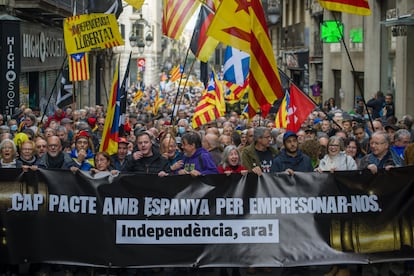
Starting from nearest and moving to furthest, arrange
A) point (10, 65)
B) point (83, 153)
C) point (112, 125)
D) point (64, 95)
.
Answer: point (83, 153), point (112, 125), point (64, 95), point (10, 65)

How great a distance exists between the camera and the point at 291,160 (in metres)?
9.29

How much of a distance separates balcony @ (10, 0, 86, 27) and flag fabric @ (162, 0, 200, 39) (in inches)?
311

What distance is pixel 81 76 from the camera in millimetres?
17672

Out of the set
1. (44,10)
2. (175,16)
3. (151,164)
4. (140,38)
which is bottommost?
(151,164)

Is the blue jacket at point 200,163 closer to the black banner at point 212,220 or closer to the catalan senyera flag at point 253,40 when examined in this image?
the black banner at point 212,220

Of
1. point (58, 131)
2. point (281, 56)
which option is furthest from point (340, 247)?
point (281, 56)

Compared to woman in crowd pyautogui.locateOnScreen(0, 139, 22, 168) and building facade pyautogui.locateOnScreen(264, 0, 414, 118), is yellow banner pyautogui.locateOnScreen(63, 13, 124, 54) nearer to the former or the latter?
building facade pyautogui.locateOnScreen(264, 0, 414, 118)

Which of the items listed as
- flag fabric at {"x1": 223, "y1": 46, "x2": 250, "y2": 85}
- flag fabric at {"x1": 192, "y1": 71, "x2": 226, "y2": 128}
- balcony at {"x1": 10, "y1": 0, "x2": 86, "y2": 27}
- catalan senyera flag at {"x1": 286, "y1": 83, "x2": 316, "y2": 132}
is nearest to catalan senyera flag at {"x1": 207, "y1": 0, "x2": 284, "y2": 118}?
catalan senyera flag at {"x1": 286, "y1": 83, "x2": 316, "y2": 132}

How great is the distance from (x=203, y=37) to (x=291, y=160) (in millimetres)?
6937

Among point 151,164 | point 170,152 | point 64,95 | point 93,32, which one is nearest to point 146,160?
point 151,164

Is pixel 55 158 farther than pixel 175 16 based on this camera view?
No

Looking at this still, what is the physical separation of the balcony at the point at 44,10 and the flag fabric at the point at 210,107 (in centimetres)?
576

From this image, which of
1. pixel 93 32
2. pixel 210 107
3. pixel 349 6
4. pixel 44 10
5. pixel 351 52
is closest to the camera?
pixel 349 6

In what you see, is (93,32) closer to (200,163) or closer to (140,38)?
(200,163)
